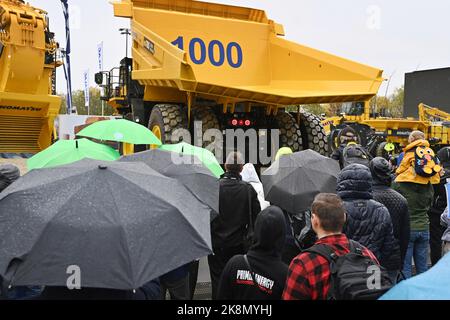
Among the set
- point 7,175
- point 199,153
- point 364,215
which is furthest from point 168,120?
point 364,215

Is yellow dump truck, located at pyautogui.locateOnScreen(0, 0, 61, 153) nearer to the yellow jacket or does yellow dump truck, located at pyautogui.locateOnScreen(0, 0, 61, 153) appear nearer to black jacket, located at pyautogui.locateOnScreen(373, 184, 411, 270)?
the yellow jacket

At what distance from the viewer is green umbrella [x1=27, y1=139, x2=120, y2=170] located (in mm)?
4660

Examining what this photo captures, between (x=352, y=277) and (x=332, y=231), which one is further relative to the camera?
(x=332, y=231)

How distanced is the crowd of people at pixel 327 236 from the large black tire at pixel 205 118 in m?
2.80

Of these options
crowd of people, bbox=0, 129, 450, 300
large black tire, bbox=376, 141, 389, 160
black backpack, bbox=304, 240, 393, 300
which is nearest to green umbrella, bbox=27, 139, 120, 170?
crowd of people, bbox=0, 129, 450, 300

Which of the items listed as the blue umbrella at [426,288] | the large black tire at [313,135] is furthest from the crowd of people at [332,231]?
the large black tire at [313,135]

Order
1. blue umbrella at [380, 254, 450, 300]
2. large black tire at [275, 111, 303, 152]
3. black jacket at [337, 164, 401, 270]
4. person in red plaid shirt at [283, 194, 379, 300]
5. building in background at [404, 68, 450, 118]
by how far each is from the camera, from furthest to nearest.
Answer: building in background at [404, 68, 450, 118] → large black tire at [275, 111, 303, 152] → black jacket at [337, 164, 401, 270] → person in red plaid shirt at [283, 194, 379, 300] → blue umbrella at [380, 254, 450, 300]

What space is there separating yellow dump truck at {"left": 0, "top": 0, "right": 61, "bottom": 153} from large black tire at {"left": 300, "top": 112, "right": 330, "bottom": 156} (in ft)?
16.6

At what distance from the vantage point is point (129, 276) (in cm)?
228

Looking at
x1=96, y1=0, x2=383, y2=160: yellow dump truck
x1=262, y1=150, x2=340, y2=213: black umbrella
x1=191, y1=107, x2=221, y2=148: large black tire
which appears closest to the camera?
x1=262, y1=150, x2=340, y2=213: black umbrella

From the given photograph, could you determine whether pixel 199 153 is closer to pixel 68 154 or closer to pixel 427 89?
pixel 68 154

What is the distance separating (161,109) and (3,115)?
141 inches

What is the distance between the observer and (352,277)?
2387 mm

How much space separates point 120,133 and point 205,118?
10.2 ft
